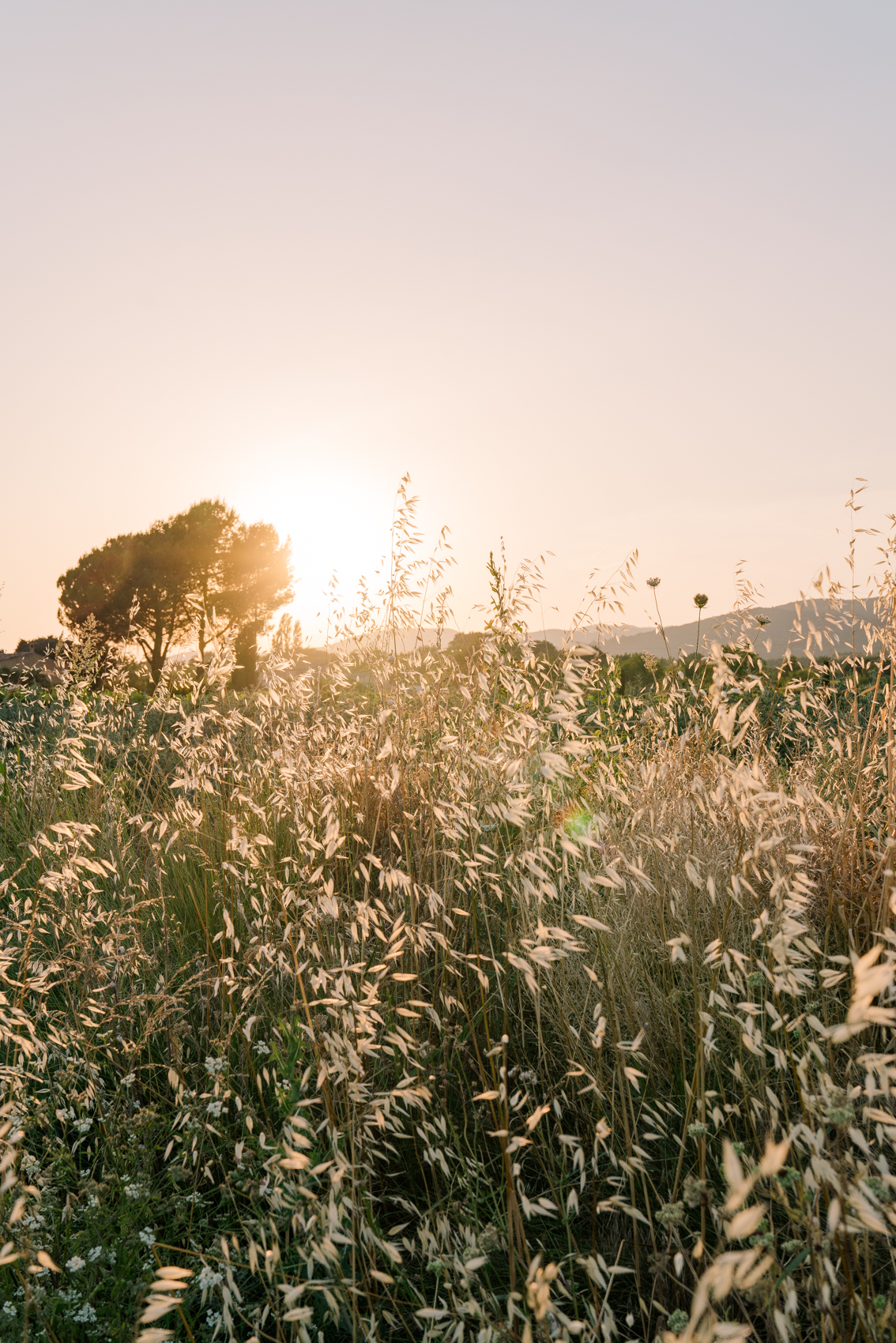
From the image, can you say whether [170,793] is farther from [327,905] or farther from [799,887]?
[799,887]

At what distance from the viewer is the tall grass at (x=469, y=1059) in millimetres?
1290

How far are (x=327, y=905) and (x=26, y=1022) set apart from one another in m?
0.75

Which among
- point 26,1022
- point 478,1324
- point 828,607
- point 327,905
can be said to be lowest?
point 478,1324

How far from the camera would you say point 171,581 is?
32469 mm

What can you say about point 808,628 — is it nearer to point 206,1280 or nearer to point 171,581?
point 206,1280

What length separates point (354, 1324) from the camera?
122 cm

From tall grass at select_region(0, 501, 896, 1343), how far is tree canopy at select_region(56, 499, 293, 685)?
29.5 metres

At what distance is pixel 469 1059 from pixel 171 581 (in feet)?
108

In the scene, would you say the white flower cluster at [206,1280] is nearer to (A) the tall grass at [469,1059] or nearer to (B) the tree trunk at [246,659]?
(A) the tall grass at [469,1059]

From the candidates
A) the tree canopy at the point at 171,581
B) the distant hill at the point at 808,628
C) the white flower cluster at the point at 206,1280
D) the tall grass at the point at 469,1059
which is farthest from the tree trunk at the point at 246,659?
the tree canopy at the point at 171,581

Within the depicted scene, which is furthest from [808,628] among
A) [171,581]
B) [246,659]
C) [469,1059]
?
[171,581]

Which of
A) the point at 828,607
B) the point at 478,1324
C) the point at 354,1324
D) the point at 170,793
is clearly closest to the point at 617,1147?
the point at 478,1324

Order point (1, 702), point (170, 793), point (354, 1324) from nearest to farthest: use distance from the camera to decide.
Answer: point (354, 1324) < point (170, 793) < point (1, 702)

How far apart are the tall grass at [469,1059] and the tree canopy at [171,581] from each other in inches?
1162
